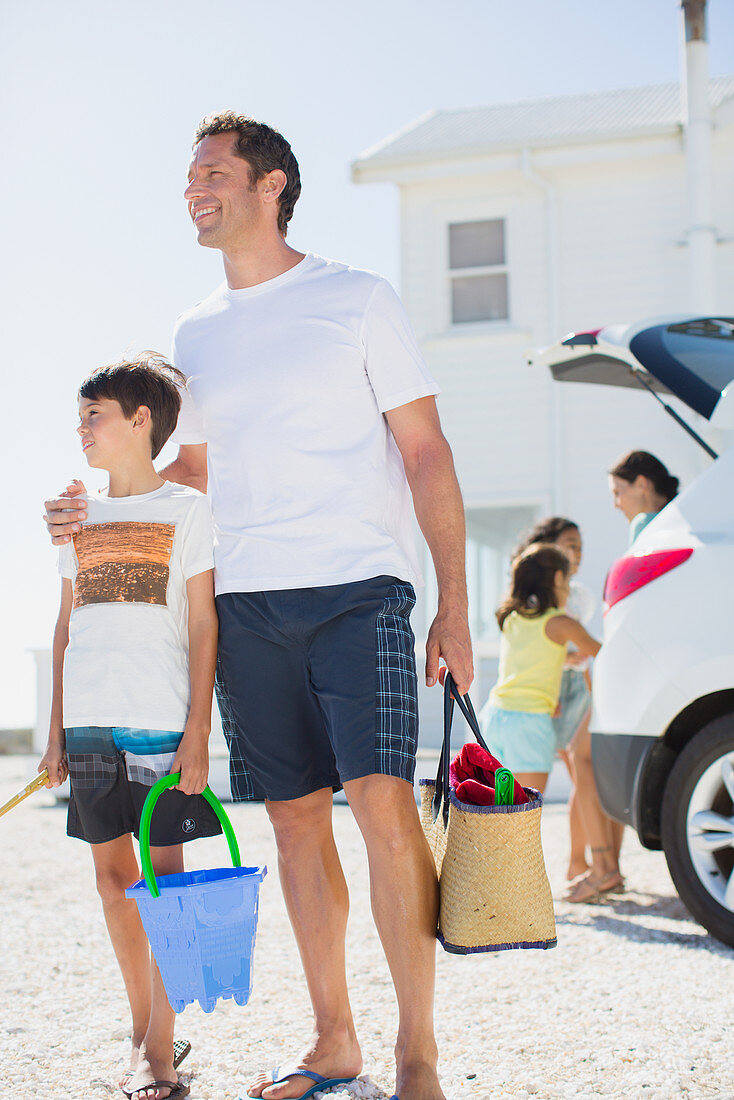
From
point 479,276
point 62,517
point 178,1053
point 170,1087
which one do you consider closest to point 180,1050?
point 178,1053

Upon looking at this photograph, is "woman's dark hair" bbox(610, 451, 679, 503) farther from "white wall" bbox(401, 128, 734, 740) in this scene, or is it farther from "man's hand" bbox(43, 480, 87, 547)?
"white wall" bbox(401, 128, 734, 740)

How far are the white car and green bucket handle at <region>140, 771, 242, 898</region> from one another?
180 cm

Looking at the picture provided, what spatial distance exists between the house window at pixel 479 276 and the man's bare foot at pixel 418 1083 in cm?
948

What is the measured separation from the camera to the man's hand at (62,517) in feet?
8.73

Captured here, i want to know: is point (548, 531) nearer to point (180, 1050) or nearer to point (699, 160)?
point (180, 1050)

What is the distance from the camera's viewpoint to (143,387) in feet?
8.77

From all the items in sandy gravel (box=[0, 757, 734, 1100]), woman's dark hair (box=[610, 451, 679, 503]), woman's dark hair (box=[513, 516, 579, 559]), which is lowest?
sandy gravel (box=[0, 757, 734, 1100])

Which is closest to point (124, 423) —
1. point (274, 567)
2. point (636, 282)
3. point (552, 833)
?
point (274, 567)

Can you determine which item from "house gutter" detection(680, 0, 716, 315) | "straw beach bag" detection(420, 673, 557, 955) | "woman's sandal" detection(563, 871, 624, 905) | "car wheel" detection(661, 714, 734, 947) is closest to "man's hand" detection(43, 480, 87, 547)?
"straw beach bag" detection(420, 673, 557, 955)

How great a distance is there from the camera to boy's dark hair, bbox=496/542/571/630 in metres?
5.01

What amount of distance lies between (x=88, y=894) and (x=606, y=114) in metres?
9.40

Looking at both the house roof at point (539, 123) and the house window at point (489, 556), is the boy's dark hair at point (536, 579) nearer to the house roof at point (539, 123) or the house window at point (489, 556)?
the house window at point (489, 556)

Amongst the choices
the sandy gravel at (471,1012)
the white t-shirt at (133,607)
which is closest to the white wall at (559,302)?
the sandy gravel at (471,1012)

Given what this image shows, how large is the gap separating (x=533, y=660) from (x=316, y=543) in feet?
8.51
